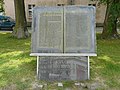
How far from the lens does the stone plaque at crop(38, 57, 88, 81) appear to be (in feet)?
22.7

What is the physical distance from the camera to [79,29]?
6.87 meters

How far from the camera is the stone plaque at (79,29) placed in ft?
22.3

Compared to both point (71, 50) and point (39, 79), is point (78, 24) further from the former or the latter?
point (39, 79)

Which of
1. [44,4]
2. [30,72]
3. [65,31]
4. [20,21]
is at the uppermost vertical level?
[44,4]

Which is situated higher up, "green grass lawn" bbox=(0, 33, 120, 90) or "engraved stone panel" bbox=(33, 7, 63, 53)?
"engraved stone panel" bbox=(33, 7, 63, 53)

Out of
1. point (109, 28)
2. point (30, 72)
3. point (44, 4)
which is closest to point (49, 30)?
point (30, 72)

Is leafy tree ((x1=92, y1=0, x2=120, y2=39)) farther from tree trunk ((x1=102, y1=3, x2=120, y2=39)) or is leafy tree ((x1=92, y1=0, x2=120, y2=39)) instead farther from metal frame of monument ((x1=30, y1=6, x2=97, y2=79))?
metal frame of monument ((x1=30, y1=6, x2=97, y2=79))

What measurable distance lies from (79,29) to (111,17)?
26.2 feet

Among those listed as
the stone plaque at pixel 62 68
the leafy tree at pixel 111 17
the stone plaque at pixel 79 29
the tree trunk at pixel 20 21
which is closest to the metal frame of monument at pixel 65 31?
the stone plaque at pixel 79 29

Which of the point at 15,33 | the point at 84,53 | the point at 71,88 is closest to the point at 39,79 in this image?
the point at 71,88

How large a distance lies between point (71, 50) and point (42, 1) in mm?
24112

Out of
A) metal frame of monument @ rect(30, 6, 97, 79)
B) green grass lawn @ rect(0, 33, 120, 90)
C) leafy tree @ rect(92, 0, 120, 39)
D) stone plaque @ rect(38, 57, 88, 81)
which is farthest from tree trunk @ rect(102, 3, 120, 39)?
stone plaque @ rect(38, 57, 88, 81)

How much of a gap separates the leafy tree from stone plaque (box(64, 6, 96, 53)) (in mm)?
7017

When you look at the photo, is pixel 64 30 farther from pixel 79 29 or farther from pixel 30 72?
pixel 30 72
